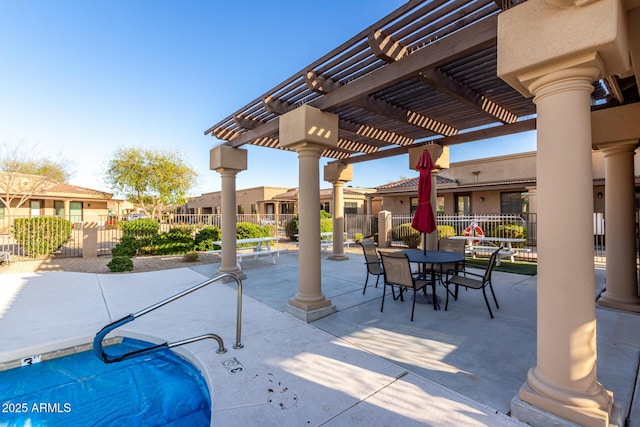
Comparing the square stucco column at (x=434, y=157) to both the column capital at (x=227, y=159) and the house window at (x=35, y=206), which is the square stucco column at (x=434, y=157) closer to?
the column capital at (x=227, y=159)

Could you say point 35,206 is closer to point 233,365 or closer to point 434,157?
point 233,365

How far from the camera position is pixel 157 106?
14.2 m

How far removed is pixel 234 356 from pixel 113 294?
4.77 metres

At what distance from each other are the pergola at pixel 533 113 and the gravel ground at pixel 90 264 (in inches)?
199

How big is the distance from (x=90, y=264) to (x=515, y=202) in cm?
2013

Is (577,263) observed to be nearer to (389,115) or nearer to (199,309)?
(389,115)

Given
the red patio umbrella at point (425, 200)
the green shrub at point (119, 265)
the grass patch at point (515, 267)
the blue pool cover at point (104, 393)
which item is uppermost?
the red patio umbrella at point (425, 200)

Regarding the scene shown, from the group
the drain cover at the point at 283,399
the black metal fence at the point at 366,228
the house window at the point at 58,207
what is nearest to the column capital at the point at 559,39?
the drain cover at the point at 283,399

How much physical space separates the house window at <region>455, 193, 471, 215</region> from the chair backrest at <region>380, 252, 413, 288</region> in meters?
14.6

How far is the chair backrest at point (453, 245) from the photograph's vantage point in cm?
672

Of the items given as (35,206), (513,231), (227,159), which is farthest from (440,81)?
(35,206)

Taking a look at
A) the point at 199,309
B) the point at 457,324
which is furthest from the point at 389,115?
the point at 199,309

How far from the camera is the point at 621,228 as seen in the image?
4977 mm

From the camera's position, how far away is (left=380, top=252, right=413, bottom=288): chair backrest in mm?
4688
